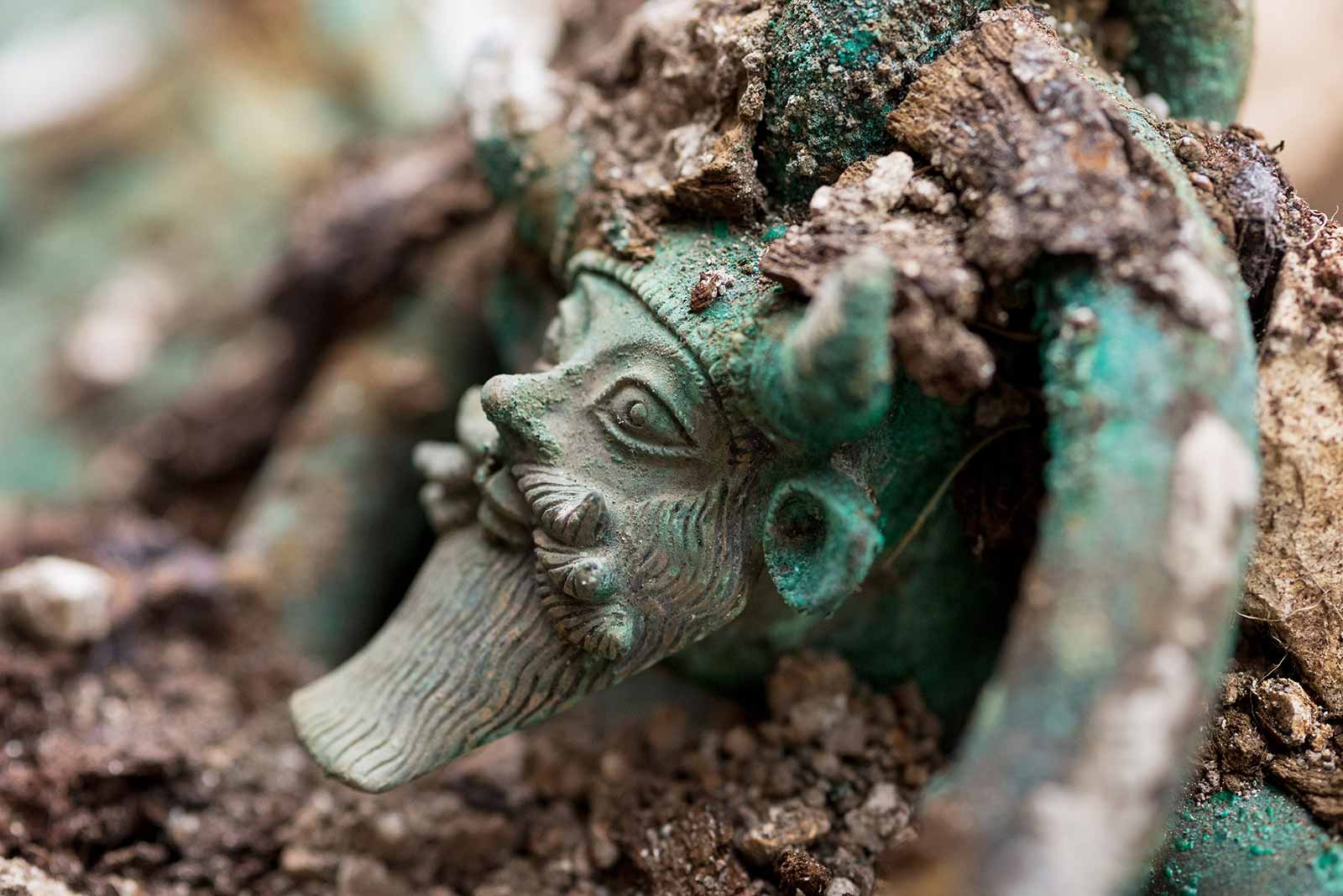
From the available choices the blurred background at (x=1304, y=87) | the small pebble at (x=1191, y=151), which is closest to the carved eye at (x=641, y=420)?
the small pebble at (x=1191, y=151)

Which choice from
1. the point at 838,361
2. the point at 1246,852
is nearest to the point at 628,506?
the point at 838,361

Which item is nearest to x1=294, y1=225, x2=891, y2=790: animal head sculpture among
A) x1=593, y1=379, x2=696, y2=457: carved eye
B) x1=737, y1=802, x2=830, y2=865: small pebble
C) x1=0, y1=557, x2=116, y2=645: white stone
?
x1=593, y1=379, x2=696, y2=457: carved eye

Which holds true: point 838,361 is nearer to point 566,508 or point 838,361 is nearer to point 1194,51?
point 566,508

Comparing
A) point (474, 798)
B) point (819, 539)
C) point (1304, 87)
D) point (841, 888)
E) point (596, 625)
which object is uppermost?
point (1304, 87)

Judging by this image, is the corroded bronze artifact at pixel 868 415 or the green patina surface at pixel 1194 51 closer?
the corroded bronze artifact at pixel 868 415

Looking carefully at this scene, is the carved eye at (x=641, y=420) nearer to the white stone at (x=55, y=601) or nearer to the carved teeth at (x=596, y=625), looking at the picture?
the carved teeth at (x=596, y=625)

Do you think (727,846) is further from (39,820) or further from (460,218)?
(460,218)
